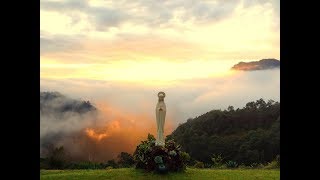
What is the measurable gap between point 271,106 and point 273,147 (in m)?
1.38

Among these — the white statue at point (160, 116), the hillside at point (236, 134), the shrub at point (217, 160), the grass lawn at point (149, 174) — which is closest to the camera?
the grass lawn at point (149, 174)

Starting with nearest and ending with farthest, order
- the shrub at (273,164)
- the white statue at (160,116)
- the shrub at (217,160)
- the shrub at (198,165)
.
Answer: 1. the white statue at (160,116)
2. the shrub at (273,164)
3. the shrub at (198,165)
4. the shrub at (217,160)

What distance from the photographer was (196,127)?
50.2ft

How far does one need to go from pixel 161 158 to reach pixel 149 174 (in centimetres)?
42

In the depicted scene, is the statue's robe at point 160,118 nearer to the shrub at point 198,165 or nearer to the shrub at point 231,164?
the shrub at point 198,165

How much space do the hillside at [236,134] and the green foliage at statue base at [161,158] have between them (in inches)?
69.6

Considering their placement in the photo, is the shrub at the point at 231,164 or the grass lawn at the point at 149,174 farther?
the shrub at the point at 231,164

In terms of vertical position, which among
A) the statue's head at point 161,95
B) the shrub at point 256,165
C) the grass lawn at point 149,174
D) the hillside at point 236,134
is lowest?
the grass lawn at point 149,174

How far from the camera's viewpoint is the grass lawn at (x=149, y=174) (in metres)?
12.3

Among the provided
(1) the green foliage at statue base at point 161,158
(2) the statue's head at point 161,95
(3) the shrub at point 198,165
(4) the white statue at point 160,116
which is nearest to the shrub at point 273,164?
(3) the shrub at point 198,165

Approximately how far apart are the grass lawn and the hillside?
1.53m

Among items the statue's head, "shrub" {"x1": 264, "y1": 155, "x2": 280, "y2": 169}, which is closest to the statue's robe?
the statue's head

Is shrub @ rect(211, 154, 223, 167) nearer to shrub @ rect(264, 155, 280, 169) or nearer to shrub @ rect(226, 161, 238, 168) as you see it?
shrub @ rect(226, 161, 238, 168)
